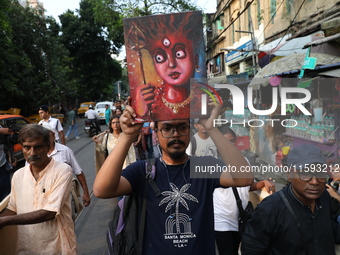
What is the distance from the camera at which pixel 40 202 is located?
2.56m

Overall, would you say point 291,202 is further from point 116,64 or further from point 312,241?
point 116,64

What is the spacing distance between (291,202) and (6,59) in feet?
57.9

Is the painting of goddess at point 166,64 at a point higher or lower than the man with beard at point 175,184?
higher

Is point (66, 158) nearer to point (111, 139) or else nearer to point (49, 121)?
point (111, 139)

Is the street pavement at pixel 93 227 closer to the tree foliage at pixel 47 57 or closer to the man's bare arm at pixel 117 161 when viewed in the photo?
the man's bare arm at pixel 117 161

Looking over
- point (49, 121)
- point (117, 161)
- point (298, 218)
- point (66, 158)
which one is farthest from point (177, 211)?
point (49, 121)

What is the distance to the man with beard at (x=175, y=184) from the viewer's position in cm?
191

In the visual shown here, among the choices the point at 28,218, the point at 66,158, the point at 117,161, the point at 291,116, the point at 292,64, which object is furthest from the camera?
the point at 292,64

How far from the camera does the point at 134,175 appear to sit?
209cm

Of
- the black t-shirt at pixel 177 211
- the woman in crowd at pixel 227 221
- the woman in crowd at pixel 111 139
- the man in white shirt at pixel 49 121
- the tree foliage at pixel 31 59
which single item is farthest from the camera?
the tree foliage at pixel 31 59

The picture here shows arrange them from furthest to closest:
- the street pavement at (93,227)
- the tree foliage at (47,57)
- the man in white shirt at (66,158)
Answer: the tree foliage at (47,57), the street pavement at (93,227), the man in white shirt at (66,158)

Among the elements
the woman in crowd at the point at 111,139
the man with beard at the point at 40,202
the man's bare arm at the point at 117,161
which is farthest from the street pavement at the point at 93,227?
the man's bare arm at the point at 117,161

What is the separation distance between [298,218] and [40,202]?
1.86 meters

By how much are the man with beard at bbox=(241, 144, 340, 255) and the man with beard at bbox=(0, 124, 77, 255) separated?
141 cm
